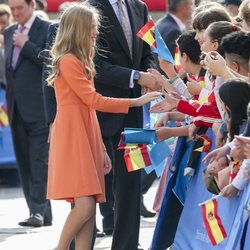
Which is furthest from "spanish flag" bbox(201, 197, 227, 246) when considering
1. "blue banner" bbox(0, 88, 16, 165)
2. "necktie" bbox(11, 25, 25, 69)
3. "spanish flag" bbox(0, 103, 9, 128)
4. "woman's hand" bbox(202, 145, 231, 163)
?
"blue banner" bbox(0, 88, 16, 165)

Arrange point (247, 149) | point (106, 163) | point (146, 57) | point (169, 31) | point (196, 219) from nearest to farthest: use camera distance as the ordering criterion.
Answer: point (247, 149) → point (196, 219) → point (106, 163) → point (146, 57) → point (169, 31)

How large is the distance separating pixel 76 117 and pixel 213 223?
61.1 inches

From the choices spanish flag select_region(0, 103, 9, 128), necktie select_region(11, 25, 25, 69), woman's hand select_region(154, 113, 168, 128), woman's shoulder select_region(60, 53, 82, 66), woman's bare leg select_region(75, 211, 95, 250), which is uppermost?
woman's shoulder select_region(60, 53, 82, 66)

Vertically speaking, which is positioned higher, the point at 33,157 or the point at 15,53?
the point at 15,53

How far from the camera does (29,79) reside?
11.4m

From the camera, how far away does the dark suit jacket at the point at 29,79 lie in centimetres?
1134

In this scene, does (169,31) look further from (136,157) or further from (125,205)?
(136,157)

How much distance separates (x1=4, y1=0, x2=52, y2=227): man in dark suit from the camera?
11309 mm

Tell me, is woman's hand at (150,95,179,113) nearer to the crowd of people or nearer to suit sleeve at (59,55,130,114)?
the crowd of people

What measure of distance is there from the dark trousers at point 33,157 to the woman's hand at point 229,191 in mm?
5145

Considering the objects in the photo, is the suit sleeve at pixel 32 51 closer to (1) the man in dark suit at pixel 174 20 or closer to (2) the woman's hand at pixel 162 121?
(1) the man in dark suit at pixel 174 20

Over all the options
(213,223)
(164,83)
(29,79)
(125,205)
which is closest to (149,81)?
(164,83)

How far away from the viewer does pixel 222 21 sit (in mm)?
7770

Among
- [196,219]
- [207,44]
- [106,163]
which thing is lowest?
[196,219]
